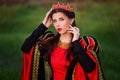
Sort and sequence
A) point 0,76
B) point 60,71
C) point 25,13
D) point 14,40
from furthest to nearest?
point 25,13
point 14,40
point 0,76
point 60,71

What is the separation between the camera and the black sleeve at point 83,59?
3.74 m

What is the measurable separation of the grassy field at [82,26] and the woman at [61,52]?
2935 mm

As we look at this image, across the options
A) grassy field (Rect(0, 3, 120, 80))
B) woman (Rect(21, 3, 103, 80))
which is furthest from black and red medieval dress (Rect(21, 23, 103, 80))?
grassy field (Rect(0, 3, 120, 80))

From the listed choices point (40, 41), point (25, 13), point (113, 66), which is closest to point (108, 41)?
point (113, 66)

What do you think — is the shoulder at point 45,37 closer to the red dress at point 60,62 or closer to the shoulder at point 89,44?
the red dress at point 60,62

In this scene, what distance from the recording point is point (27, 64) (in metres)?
4.11

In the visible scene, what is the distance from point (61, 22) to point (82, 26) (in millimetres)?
4055

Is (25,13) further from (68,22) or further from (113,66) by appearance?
(68,22)

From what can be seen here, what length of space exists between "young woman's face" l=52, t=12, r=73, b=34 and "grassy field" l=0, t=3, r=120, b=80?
10.5 ft

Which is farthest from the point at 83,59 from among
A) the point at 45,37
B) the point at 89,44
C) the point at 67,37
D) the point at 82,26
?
the point at 82,26

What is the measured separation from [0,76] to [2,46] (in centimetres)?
114

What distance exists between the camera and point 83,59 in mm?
3736

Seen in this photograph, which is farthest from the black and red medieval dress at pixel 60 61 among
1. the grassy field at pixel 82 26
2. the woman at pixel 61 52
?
the grassy field at pixel 82 26

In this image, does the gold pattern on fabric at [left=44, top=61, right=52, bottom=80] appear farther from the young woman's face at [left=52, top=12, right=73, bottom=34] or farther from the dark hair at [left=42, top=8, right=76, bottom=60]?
the young woman's face at [left=52, top=12, right=73, bottom=34]
